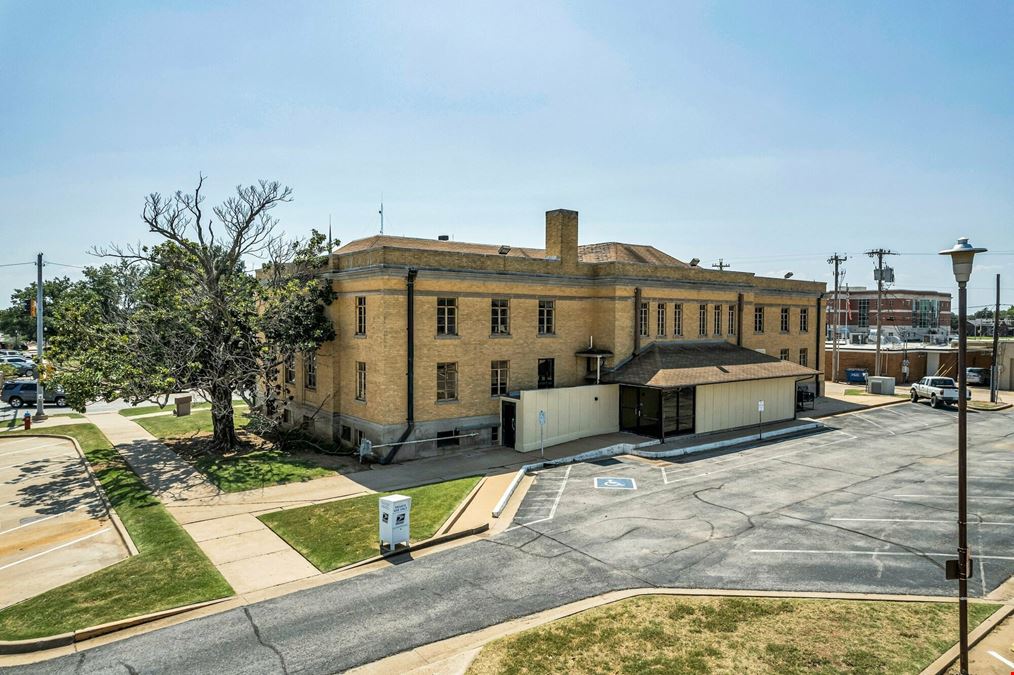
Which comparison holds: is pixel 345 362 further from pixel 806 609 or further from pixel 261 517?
pixel 806 609

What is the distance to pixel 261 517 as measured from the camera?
18.0 meters

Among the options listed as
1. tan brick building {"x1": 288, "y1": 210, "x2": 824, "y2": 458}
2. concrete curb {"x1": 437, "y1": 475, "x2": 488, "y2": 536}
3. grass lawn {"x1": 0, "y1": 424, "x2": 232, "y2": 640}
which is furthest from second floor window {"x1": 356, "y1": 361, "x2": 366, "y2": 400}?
grass lawn {"x1": 0, "y1": 424, "x2": 232, "y2": 640}

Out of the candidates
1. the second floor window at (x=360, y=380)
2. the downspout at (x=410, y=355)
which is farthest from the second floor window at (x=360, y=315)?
the downspout at (x=410, y=355)

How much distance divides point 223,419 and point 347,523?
1226 cm

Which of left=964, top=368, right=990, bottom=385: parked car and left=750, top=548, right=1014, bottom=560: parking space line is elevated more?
left=964, top=368, right=990, bottom=385: parked car

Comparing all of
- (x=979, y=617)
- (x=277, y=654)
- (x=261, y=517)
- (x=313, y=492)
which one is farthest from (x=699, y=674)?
(x=313, y=492)

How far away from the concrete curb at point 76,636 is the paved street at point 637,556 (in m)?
0.54

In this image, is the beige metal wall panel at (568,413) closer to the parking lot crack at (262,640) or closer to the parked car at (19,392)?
the parking lot crack at (262,640)

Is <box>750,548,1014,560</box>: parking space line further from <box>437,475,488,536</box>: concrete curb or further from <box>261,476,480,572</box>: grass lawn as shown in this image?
<box>261,476,480,572</box>: grass lawn

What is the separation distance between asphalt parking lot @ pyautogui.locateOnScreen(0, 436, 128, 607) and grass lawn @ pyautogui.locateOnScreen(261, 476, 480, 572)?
13.6 feet

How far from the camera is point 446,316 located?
1051 inches

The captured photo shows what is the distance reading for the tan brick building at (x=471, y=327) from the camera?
83.3 feet

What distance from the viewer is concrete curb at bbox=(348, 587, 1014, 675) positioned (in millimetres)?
10391

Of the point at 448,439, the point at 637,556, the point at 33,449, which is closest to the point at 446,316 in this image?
the point at 448,439
